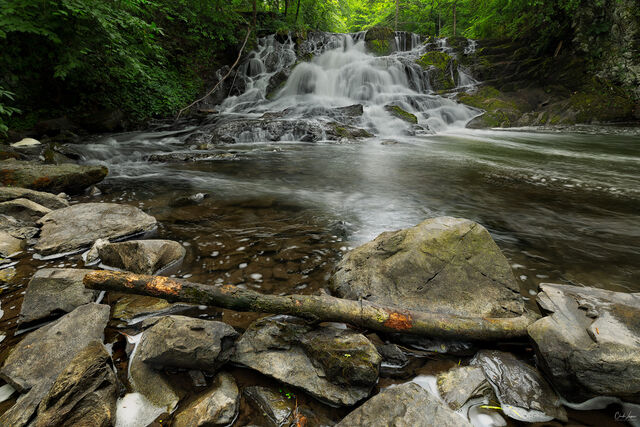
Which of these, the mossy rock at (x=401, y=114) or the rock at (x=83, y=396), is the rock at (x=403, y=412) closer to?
the rock at (x=83, y=396)

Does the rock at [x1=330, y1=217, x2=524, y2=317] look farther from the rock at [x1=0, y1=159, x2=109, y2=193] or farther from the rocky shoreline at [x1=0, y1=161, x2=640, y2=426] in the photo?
the rock at [x1=0, y1=159, x2=109, y2=193]

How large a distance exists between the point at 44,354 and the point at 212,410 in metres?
1.23

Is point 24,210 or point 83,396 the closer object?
point 83,396

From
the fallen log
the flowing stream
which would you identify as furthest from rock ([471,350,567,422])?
the flowing stream

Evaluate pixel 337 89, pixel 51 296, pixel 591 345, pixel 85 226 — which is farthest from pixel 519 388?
pixel 337 89

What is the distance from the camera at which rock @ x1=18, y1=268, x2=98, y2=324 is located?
217 centimetres

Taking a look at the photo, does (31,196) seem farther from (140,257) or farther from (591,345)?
(591,345)

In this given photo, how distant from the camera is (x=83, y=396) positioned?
1.47 meters

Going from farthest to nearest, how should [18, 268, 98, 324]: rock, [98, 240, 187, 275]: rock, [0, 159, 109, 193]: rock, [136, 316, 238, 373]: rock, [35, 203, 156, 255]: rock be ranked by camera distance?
1. [0, 159, 109, 193]: rock
2. [35, 203, 156, 255]: rock
3. [98, 240, 187, 275]: rock
4. [18, 268, 98, 324]: rock
5. [136, 316, 238, 373]: rock

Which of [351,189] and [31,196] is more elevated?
[31,196]

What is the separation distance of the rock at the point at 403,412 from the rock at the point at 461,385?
0.82 ft

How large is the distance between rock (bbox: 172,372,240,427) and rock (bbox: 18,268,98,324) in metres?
1.47

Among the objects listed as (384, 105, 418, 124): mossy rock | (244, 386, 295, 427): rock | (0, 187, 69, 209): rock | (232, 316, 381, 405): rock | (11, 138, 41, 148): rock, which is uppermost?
(384, 105, 418, 124): mossy rock

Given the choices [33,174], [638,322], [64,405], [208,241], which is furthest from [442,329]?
[33,174]
